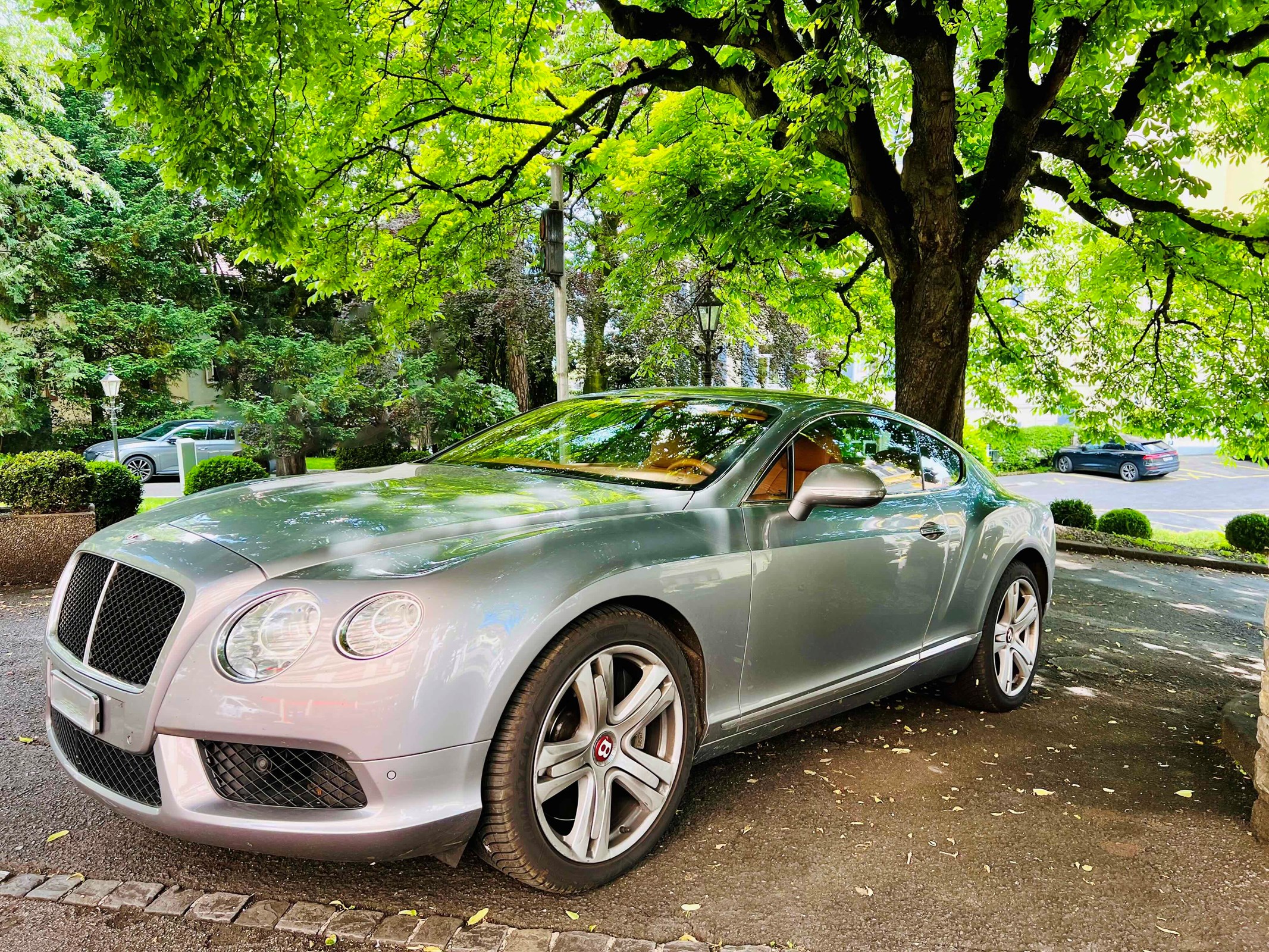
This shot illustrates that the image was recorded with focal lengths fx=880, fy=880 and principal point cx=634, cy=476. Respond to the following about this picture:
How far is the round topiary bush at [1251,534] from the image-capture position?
1404 centimetres

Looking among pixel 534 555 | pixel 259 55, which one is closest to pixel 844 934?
pixel 534 555

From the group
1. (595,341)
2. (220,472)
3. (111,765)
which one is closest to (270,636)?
(111,765)

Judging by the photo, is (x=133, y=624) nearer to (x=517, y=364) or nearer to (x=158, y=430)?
(x=517, y=364)

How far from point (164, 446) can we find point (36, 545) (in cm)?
1520

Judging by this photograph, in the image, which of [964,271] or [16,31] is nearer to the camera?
[964,271]

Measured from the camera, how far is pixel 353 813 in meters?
2.22

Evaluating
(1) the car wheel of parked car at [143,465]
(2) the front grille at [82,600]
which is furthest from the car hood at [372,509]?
(1) the car wheel of parked car at [143,465]

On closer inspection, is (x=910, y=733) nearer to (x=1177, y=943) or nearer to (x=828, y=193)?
(x=1177, y=943)

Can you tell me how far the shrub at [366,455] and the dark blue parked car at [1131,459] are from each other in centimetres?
2030

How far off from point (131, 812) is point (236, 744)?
395 mm

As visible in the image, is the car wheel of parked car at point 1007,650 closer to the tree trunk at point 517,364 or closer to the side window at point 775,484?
the side window at point 775,484

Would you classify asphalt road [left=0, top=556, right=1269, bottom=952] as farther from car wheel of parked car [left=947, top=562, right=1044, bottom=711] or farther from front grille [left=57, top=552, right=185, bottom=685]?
front grille [left=57, top=552, right=185, bottom=685]

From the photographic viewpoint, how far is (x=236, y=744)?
227cm

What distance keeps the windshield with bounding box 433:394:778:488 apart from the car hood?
176 millimetres
